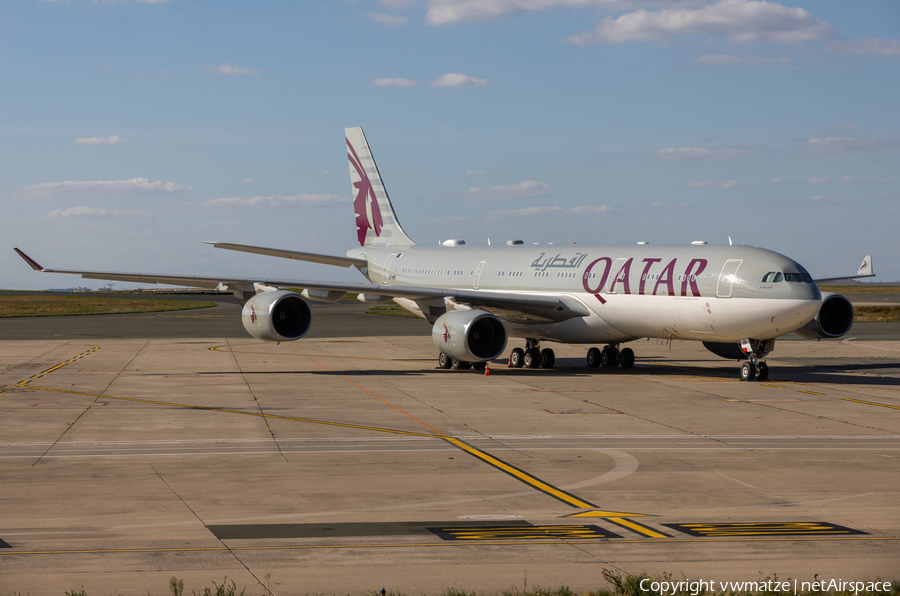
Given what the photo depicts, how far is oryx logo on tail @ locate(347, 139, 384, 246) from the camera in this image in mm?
42256

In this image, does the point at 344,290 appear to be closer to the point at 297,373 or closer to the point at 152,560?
the point at 297,373

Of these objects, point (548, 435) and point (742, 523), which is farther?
point (548, 435)

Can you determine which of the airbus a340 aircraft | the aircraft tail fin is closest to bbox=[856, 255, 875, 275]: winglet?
the airbus a340 aircraft

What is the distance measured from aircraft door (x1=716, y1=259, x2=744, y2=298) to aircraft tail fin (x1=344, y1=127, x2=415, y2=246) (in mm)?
17749

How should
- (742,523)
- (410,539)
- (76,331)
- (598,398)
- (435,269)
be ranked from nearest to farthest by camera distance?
(410,539) < (742,523) < (598,398) < (435,269) < (76,331)

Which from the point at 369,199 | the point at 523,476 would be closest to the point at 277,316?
the point at 369,199

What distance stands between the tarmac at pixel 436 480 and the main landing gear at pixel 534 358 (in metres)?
3.27

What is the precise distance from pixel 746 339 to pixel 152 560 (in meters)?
21.0

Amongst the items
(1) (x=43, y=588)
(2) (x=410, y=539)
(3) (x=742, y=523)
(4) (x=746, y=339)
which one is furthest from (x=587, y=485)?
(4) (x=746, y=339)

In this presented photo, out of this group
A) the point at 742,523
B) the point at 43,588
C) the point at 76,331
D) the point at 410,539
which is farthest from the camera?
the point at 76,331

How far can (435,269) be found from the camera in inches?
1470

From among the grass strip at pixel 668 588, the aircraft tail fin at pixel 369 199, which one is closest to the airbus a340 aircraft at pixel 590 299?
the aircraft tail fin at pixel 369 199

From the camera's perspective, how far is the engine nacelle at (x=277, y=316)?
2834cm

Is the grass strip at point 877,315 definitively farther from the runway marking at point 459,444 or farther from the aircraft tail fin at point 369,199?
the runway marking at point 459,444
